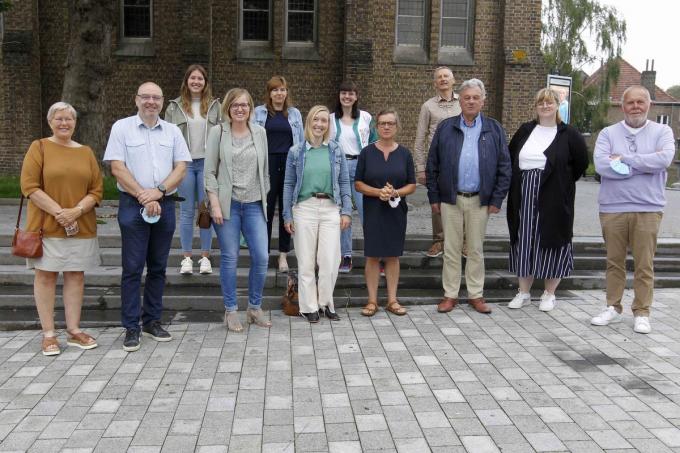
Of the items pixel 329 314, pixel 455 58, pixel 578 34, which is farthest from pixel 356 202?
pixel 578 34

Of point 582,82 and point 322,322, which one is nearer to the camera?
point 322,322

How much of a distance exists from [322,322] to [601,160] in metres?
3.04

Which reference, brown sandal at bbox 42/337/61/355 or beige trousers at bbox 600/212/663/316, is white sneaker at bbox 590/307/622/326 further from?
brown sandal at bbox 42/337/61/355

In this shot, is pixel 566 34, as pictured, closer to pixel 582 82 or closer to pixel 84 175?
pixel 582 82

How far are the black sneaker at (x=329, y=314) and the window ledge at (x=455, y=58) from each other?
11.9 m

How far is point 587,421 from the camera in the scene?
410cm

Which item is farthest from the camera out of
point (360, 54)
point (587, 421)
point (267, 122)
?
point (360, 54)

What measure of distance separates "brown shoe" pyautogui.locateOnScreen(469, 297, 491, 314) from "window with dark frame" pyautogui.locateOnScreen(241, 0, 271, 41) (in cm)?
1219

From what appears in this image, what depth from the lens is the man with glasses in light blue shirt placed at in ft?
17.4

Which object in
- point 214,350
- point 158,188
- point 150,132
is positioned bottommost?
point 214,350

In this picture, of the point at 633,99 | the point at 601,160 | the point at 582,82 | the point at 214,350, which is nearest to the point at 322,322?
the point at 214,350

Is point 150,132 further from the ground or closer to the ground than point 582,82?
closer to the ground

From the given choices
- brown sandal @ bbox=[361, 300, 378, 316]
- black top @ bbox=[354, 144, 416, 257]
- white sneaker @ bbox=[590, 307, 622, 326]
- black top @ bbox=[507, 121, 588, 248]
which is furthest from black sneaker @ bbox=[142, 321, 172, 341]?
white sneaker @ bbox=[590, 307, 622, 326]

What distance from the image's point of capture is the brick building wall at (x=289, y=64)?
640 inches
